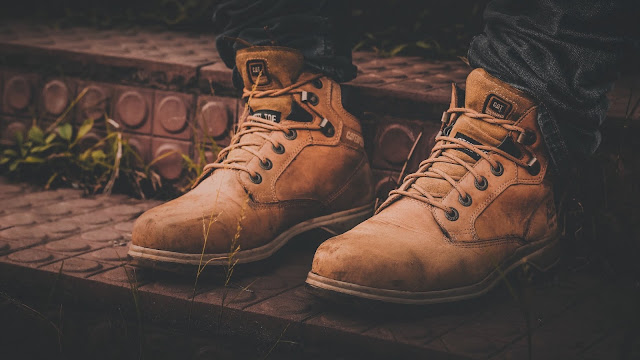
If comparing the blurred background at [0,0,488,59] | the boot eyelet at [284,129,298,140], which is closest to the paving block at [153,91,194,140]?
the boot eyelet at [284,129,298,140]

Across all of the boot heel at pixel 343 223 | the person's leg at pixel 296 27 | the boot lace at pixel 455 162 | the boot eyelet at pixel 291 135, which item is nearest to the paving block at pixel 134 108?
the person's leg at pixel 296 27

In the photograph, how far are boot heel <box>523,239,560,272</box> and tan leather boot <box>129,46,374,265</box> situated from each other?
454 mm

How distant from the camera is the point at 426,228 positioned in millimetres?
1428

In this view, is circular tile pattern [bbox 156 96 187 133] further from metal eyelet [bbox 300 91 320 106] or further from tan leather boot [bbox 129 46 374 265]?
metal eyelet [bbox 300 91 320 106]

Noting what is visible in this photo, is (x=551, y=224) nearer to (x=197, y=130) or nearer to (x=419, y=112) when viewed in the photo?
(x=419, y=112)

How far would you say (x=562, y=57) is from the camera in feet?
4.61

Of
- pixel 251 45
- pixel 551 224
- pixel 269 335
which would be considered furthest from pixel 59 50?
pixel 551 224

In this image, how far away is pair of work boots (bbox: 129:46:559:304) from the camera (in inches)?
53.8

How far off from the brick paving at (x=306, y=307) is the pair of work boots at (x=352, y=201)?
2.2 inches

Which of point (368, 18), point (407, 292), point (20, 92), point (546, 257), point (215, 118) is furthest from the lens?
point (368, 18)

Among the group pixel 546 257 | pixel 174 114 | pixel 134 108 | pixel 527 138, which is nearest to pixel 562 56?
pixel 527 138

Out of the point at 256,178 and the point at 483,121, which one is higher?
the point at 483,121

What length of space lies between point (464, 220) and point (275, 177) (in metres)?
0.46

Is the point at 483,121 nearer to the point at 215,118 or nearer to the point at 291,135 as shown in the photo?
the point at 291,135
